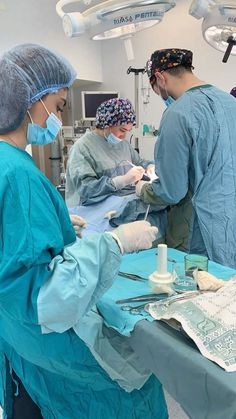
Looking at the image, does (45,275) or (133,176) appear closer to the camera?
(45,275)

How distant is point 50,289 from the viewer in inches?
29.6

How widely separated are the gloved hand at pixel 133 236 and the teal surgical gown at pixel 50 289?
0.04 m

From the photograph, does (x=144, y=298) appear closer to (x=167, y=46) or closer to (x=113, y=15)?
(x=113, y=15)

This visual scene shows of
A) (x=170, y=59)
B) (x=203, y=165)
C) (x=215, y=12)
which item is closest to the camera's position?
(x=215, y=12)

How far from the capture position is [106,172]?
2.20 metres

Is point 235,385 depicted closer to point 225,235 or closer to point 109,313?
point 109,313

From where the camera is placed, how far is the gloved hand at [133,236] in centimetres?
88

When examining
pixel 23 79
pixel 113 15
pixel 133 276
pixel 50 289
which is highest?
pixel 113 15

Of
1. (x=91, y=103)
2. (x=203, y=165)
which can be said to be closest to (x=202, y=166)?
(x=203, y=165)

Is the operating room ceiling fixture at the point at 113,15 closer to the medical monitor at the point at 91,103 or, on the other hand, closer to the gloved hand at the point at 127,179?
the gloved hand at the point at 127,179

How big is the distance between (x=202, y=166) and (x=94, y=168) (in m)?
0.90

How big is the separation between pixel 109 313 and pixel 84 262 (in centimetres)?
22

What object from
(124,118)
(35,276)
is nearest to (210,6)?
(124,118)

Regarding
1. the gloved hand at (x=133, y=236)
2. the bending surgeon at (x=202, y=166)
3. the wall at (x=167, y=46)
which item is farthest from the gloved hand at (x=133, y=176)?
the wall at (x=167, y=46)
